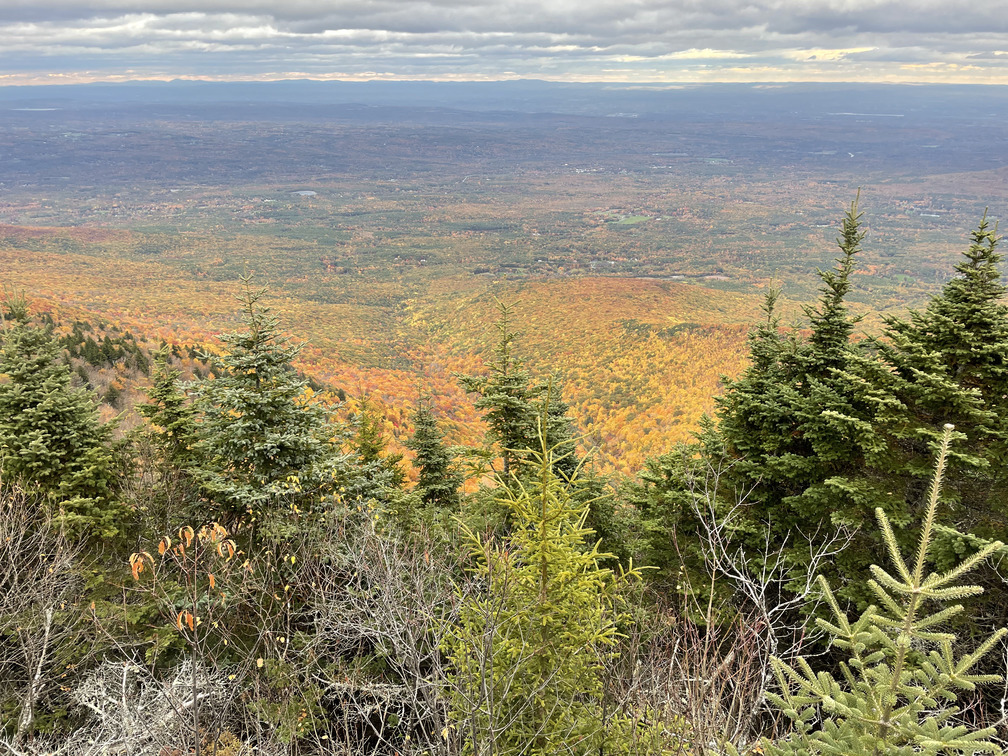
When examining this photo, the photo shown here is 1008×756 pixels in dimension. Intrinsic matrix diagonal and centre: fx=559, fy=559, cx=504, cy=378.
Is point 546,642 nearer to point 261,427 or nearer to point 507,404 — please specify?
point 261,427

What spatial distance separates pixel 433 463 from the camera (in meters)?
17.8

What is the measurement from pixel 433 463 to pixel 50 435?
9652mm

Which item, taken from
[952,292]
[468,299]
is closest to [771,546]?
[952,292]

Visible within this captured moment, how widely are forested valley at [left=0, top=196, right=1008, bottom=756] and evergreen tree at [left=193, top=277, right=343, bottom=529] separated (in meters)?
0.06

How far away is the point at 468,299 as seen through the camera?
370ft

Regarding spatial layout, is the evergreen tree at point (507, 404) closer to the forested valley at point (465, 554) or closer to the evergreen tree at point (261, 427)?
the forested valley at point (465, 554)

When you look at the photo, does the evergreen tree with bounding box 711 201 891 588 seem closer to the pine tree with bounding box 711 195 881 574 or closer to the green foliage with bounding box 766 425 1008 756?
the pine tree with bounding box 711 195 881 574

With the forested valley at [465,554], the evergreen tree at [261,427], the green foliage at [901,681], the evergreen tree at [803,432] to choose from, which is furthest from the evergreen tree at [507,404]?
the green foliage at [901,681]

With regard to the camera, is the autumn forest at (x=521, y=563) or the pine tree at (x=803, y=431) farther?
the pine tree at (x=803, y=431)

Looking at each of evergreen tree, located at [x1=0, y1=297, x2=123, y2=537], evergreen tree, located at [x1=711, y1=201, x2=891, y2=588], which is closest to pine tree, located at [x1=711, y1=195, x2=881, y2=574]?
evergreen tree, located at [x1=711, y1=201, x2=891, y2=588]

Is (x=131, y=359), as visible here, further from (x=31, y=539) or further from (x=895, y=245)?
(x=895, y=245)

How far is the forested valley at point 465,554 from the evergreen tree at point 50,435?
6 centimetres

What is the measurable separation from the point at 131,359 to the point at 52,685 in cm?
2575

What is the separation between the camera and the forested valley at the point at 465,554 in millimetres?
6258
